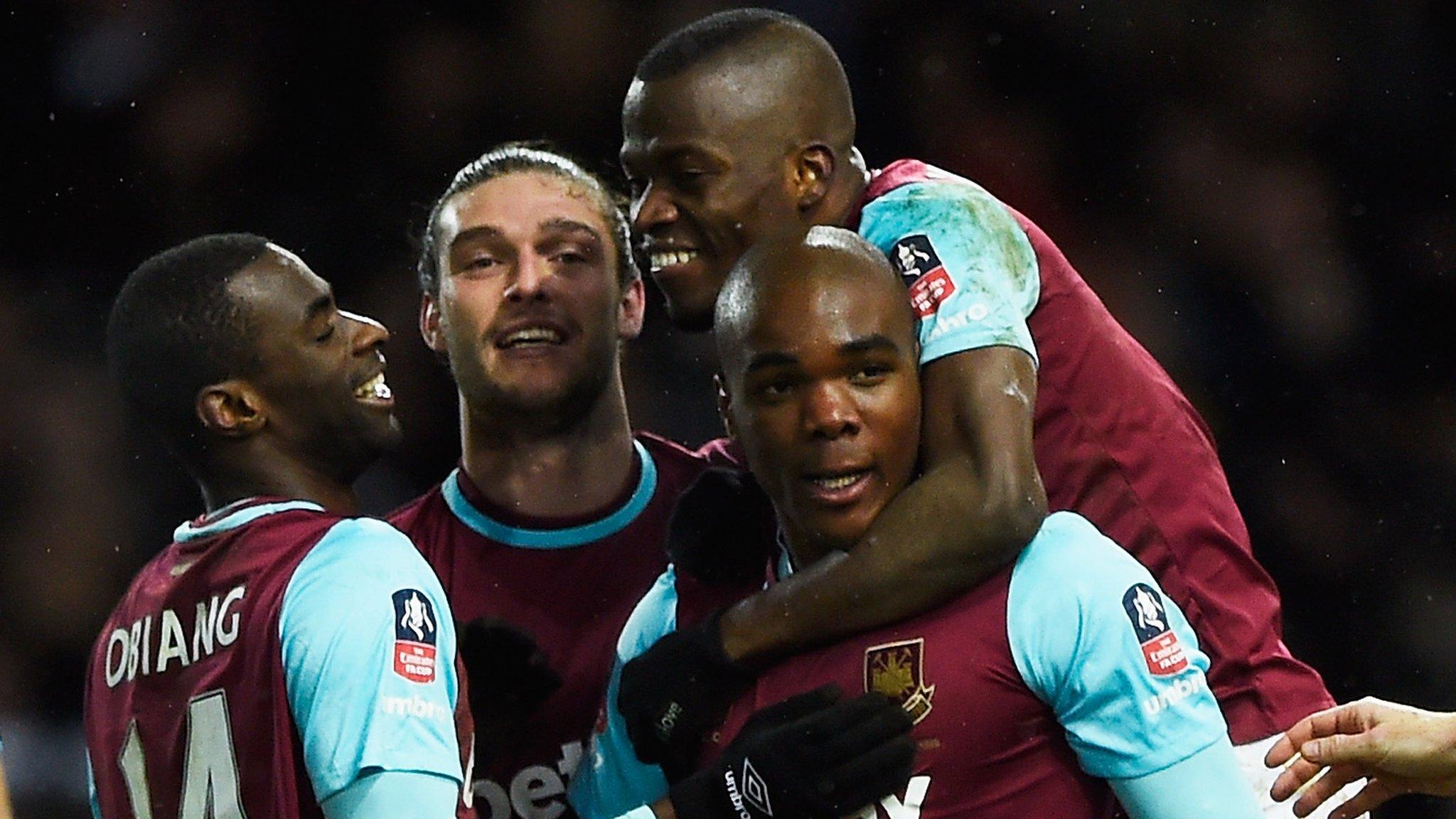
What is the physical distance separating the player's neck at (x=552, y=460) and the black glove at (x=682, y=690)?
804 mm

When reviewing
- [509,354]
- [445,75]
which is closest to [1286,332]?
[445,75]

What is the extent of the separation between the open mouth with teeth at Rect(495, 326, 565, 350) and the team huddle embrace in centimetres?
34

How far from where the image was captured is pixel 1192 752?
236 cm

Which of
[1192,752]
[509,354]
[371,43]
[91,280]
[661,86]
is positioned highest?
[371,43]

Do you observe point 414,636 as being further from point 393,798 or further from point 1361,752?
point 1361,752

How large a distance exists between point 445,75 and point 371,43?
219mm

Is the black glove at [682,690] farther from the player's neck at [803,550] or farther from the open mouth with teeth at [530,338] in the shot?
the open mouth with teeth at [530,338]

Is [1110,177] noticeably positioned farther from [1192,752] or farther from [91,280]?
[1192,752]

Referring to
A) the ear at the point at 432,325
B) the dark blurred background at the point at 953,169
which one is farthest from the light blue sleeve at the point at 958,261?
the dark blurred background at the point at 953,169

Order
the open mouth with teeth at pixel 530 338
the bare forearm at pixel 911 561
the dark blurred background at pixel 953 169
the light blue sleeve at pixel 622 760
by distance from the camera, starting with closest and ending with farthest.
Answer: the bare forearm at pixel 911 561, the light blue sleeve at pixel 622 760, the open mouth with teeth at pixel 530 338, the dark blurred background at pixel 953 169

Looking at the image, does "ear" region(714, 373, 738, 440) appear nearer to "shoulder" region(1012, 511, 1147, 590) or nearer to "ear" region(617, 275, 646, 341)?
"shoulder" region(1012, 511, 1147, 590)

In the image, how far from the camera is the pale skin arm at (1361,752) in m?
2.55

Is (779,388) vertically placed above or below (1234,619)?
above

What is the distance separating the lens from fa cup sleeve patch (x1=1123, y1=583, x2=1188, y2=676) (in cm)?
238
